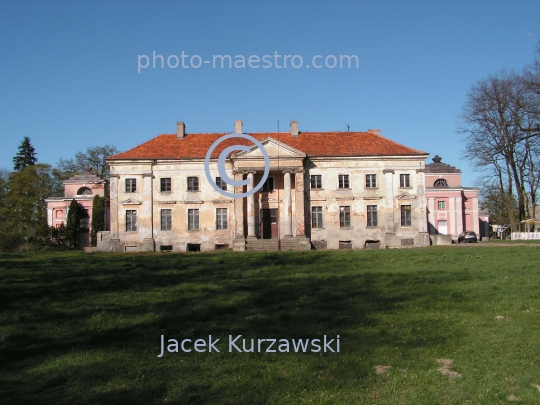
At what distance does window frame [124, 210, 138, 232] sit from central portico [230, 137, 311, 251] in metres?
7.78

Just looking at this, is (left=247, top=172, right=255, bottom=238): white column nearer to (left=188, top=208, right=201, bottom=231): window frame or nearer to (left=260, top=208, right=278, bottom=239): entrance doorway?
(left=260, top=208, right=278, bottom=239): entrance doorway

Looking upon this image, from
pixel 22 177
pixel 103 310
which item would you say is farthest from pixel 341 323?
pixel 22 177

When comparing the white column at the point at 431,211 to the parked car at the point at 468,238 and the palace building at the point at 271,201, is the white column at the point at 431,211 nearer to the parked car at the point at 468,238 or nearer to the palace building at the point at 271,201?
the parked car at the point at 468,238

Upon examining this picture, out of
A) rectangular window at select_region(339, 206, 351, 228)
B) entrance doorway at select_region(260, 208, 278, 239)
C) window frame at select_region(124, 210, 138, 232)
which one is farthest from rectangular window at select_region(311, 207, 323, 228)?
window frame at select_region(124, 210, 138, 232)

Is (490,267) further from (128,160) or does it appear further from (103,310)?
(128,160)

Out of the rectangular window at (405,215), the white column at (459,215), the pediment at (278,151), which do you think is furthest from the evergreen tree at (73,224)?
the white column at (459,215)

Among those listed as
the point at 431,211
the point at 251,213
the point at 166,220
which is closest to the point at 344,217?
the point at 251,213

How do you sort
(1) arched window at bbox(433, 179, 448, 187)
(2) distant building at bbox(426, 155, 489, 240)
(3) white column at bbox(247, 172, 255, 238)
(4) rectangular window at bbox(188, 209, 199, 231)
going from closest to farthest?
(3) white column at bbox(247, 172, 255, 238) → (4) rectangular window at bbox(188, 209, 199, 231) → (2) distant building at bbox(426, 155, 489, 240) → (1) arched window at bbox(433, 179, 448, 187)

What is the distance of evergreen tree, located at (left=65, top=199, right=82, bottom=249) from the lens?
164 feet

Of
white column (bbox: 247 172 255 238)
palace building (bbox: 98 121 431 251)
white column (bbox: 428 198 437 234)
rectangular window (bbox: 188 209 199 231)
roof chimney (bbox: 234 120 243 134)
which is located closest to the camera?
white column (bbox: 247 172 255 238)

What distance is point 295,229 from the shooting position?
126 feet

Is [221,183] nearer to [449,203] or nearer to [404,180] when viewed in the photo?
[404,180]

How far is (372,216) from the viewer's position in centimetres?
3938

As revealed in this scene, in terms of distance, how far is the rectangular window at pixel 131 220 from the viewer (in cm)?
3947
